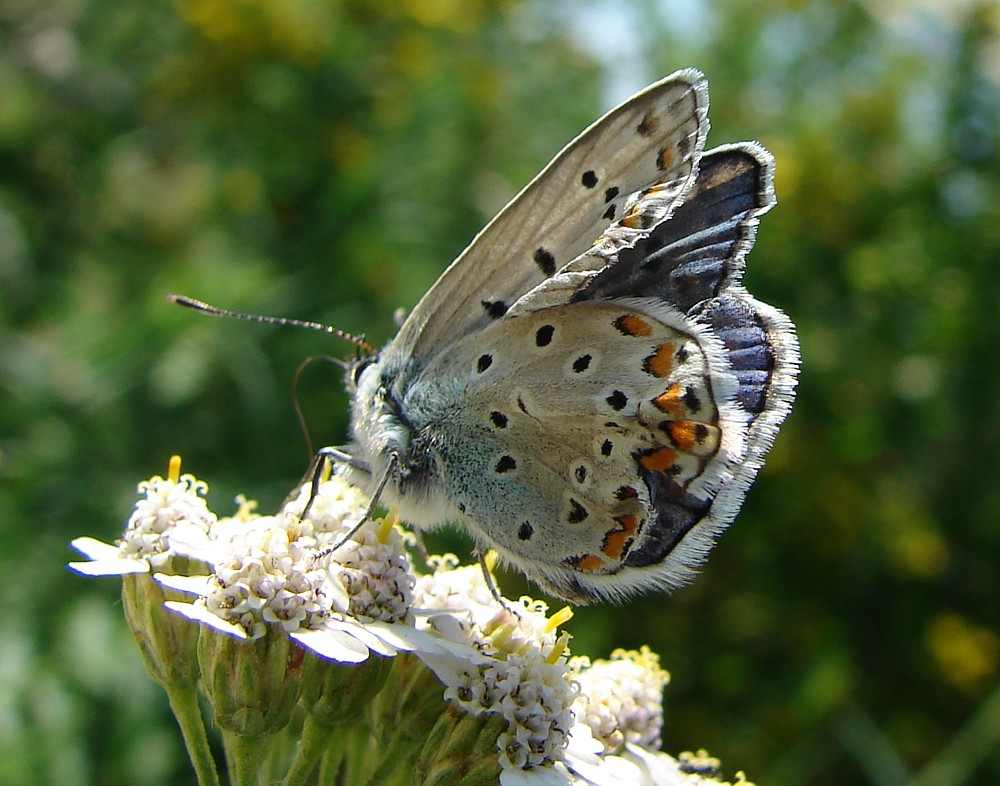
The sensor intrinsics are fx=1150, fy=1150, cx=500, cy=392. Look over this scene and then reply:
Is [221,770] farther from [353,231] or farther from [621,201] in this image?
[621,201]

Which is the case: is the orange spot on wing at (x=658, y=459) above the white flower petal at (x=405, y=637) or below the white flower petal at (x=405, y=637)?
above

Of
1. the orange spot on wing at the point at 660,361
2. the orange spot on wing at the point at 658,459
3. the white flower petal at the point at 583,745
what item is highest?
the orange spot on wing at the point at 660,361

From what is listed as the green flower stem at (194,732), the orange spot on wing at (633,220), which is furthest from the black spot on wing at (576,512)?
the green flower stem at (194,732)

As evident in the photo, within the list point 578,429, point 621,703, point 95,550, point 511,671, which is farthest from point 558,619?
point 95,550

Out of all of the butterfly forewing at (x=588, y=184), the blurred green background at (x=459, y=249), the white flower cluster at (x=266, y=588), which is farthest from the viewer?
the blurred green background at (x=459, y=249)

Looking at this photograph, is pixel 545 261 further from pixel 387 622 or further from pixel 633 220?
pixel 387 622

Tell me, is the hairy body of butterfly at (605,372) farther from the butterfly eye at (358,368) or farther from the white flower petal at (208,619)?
the white flower petal at (208,619)

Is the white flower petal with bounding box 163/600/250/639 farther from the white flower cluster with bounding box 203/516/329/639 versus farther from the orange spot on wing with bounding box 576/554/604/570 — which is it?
the orange spot on wing with bounding box 576/554/604/570

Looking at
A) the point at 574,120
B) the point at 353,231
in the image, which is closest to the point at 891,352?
the point at 574,120
